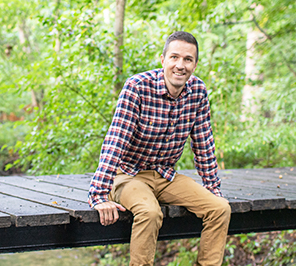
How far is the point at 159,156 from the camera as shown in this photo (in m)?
2.54

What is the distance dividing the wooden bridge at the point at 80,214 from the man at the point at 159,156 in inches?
5.6

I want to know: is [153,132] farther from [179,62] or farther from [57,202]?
[57,202]

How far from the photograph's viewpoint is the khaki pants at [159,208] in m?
2.09

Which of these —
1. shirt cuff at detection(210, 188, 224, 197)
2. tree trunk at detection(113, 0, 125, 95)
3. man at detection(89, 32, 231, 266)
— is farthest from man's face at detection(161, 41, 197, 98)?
tree trunk at detection(113, 0, 125, 95)

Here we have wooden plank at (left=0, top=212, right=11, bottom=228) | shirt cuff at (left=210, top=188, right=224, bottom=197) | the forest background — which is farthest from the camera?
the forest background

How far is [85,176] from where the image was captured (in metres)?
3.93

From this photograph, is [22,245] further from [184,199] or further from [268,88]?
[268,88]

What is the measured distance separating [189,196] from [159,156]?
34cm

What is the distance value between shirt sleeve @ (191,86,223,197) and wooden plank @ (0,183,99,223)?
87 cm

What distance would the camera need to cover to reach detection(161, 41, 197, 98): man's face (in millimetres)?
2363

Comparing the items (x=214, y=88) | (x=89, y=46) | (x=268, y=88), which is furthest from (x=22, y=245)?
(x=268, y=88)

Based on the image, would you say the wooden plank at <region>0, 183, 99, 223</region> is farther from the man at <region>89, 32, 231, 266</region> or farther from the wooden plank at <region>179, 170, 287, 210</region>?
the wooden plank at <region>179, 170, 287, 210</region>

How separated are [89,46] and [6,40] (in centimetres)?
657

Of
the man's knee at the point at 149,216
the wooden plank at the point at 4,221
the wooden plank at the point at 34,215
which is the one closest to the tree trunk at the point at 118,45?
the wooden plank at the point at 34,215
